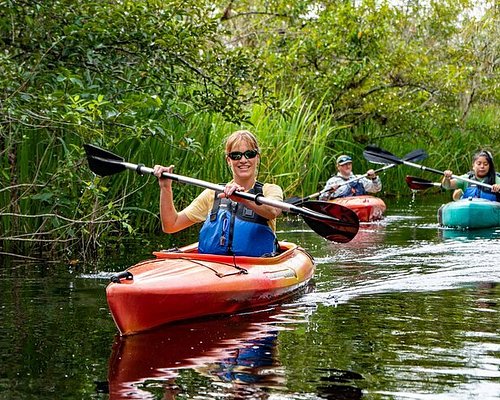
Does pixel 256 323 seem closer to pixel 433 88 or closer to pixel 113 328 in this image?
pixel 113 328

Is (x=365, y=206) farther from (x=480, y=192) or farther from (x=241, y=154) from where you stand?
(x=241, y=154)

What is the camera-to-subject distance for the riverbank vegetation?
8.05 m

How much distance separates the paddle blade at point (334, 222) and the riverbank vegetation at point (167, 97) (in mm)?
1643

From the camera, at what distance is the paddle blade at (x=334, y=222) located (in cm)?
687

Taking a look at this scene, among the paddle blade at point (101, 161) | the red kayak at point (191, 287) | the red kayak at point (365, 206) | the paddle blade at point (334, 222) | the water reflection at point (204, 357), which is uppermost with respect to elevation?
the paddle blade at point (101, 161)

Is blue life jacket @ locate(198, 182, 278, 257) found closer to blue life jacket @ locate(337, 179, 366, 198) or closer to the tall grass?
the tall grass

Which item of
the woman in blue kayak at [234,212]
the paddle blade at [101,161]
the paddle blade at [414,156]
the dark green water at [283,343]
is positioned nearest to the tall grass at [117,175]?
the paddle blade at [101,161]

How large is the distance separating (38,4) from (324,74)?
988cm

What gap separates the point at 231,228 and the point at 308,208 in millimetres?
595

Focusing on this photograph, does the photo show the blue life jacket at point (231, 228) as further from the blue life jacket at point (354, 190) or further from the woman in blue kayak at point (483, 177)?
the blue life jacket at point (354, 190)

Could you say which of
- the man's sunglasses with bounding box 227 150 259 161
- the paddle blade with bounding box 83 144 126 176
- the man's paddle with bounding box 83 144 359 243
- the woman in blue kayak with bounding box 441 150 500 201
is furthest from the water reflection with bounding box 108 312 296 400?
the woman in blue kayak with bounding box 441 150 500 201

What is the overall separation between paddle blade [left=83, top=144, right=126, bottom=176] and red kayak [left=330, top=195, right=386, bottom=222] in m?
6.34

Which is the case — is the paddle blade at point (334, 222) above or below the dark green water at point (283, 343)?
above

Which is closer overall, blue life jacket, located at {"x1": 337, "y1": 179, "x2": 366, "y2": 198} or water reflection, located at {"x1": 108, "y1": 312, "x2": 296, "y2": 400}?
water reflection, located at {"x1": 108, "y1": 312, "x2": 296, "y2": 400}
